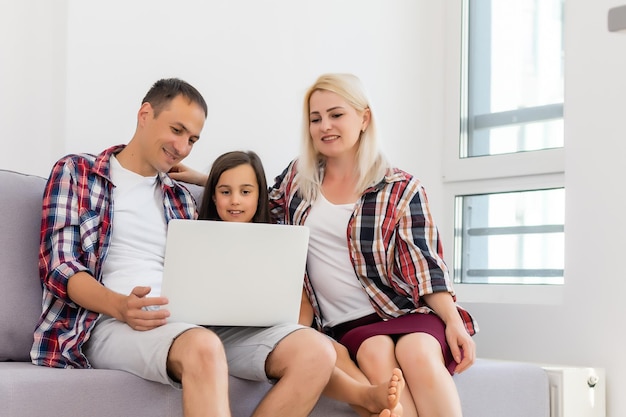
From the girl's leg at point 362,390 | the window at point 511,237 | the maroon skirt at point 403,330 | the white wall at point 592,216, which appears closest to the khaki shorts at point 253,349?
the girl's leg at point 362,390

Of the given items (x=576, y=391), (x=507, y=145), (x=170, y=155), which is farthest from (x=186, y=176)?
(x=507, y=145)

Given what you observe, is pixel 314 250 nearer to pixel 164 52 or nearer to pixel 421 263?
pixel 421 263

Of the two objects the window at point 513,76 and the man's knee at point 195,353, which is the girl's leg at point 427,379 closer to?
the man's knee at point 195,353

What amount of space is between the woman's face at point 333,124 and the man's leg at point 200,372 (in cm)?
72

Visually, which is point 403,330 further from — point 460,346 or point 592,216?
point 592,216

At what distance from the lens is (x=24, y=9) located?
8.25 ft

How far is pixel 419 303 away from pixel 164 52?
1.12 meters

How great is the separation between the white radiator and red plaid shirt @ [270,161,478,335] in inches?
16.7

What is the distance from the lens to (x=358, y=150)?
2.41 meters

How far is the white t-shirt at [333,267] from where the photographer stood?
91.5 inches

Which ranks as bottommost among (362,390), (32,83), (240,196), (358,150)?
(362,390)

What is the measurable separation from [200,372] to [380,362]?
49cm

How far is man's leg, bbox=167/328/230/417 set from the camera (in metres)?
1.74

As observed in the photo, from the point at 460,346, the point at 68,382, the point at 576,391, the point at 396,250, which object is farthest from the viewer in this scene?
the point at 576,391
